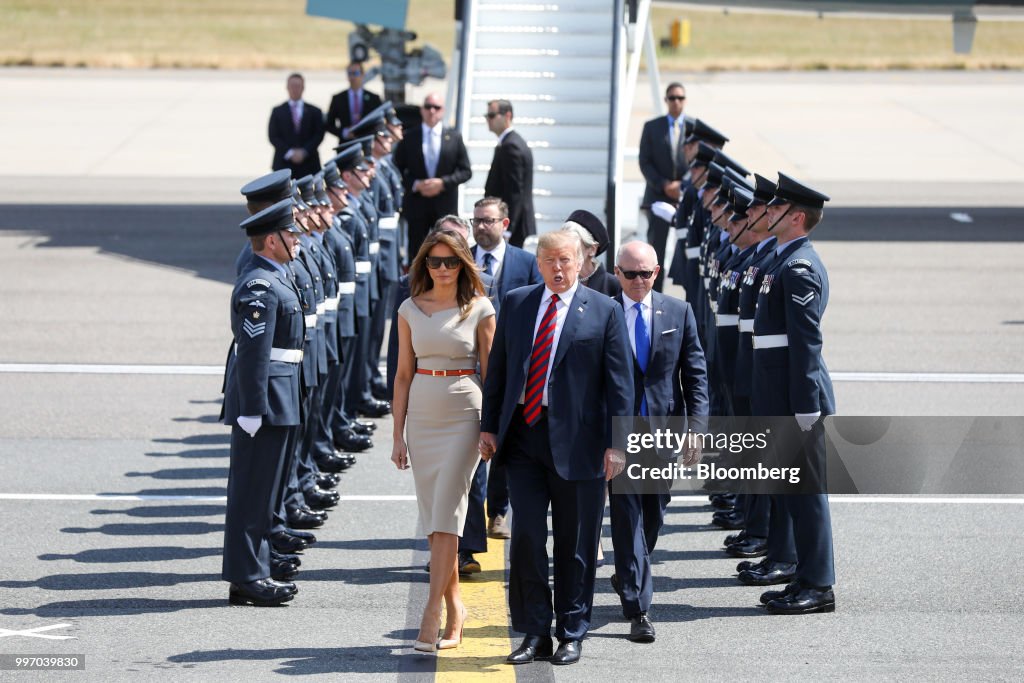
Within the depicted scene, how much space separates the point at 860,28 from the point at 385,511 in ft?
210

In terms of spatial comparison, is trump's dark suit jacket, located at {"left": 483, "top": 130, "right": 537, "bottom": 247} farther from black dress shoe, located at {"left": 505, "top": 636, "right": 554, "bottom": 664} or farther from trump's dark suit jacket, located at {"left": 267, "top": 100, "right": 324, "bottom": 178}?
black dress shoe, located at {"left": 505, "top": 636, "right": 554, "bottom": 664}

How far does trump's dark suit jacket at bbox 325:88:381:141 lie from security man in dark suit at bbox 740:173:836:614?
449 inches

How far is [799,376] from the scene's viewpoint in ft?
26.2

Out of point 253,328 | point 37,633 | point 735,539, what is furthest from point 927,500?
point 37,633

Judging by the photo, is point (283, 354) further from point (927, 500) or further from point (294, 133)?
point (294, 133)

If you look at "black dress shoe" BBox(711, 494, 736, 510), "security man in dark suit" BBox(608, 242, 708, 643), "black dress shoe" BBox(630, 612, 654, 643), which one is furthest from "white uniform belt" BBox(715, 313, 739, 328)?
"black dress shoe" BBox(630, 612, 654, 643)

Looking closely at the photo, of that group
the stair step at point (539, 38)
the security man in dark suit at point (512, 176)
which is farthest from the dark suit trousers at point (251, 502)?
the stair step at point (539, 38)

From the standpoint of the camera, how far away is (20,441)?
37.3 feet

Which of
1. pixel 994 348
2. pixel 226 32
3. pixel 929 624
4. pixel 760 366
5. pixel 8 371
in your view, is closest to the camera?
pixel 929 624

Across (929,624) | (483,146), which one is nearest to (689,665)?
(929,624)

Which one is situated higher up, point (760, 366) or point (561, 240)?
A: point (561, 240)

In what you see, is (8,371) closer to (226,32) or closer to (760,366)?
(760,366)

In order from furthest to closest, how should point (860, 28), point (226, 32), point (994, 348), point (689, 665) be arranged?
point (860, 28) → point (226, 32) → point (994, 348) → point (689, 665)

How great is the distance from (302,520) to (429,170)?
6.11m
